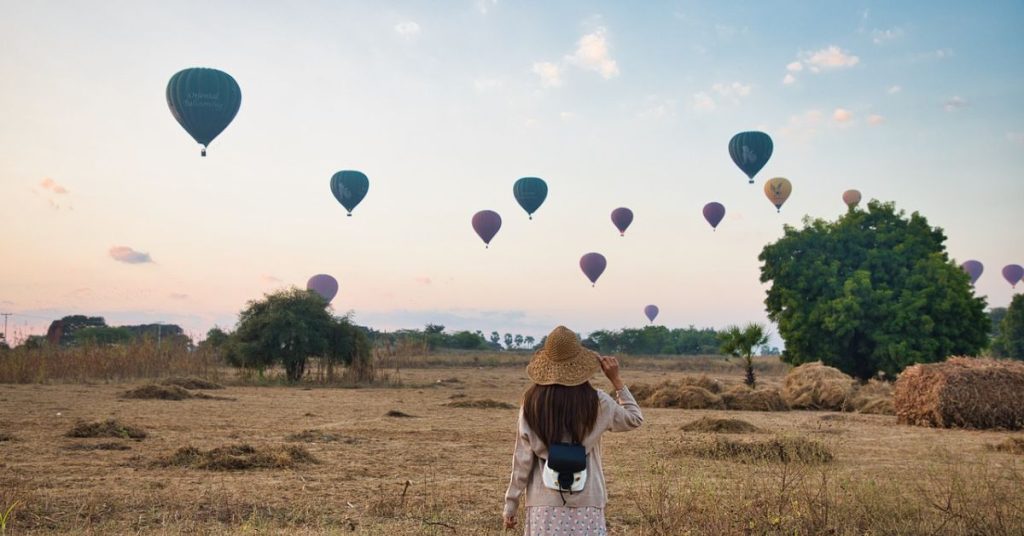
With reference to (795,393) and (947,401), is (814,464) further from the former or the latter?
(795,393)

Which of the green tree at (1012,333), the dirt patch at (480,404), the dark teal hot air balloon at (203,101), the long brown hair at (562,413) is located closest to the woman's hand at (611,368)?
the long brown hair at (562,413)

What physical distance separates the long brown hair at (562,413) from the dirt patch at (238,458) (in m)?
6.91

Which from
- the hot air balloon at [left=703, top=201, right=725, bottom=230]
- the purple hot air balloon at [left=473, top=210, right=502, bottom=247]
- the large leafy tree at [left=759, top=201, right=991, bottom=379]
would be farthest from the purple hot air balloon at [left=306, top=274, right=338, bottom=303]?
the large leafy tree at [left=759, top=201, right=991, bottom=379]

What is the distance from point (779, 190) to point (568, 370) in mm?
53373

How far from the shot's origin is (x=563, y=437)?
4875 millimetres

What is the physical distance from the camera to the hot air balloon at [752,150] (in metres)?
46.8

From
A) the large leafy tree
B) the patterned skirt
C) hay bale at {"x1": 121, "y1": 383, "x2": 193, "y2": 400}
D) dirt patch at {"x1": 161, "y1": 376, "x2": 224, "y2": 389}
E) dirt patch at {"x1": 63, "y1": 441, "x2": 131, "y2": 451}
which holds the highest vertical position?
the large leafy tree

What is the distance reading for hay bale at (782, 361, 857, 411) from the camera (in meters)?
25.3

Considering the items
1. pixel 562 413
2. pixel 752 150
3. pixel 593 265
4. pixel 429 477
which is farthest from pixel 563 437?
pixel 593 265

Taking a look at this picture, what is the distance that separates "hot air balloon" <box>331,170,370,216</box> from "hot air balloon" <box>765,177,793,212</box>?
25568 millimetres

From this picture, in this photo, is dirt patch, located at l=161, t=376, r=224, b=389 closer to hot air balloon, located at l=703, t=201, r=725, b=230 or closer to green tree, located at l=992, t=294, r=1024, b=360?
hot air balloon, located at l=703, t=201, r=725, b=230

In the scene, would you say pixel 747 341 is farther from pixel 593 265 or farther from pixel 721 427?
pixel 593 265

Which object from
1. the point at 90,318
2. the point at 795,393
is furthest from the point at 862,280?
the point at 90,318

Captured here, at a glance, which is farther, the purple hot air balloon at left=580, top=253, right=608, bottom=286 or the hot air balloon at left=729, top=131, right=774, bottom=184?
the purple hot air balloon at left=580, top=253, right=608, bottom=286
